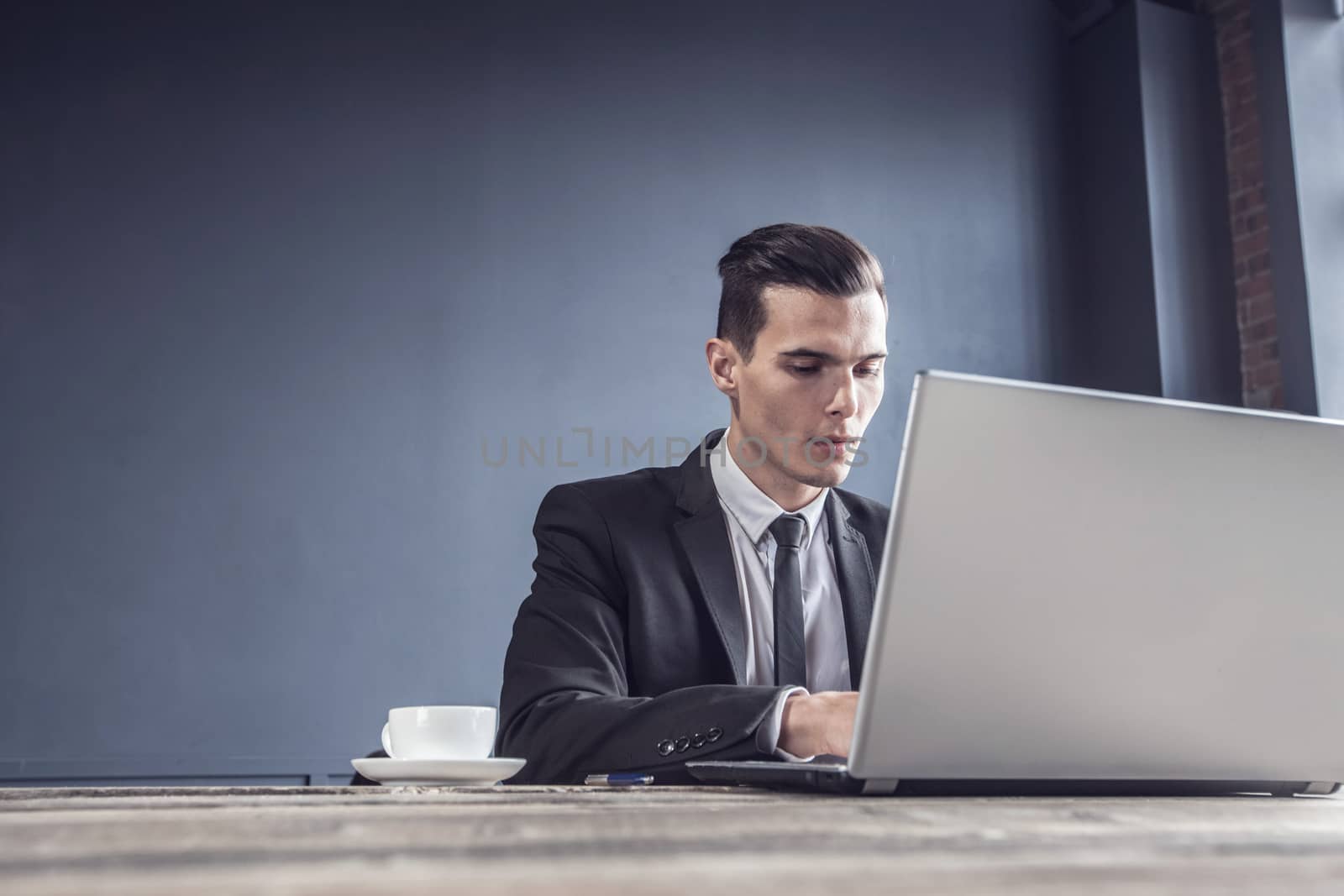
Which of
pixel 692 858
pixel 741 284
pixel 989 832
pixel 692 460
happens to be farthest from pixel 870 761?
pixel 741 284

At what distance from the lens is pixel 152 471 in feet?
8.67

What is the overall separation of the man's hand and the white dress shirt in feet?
1.96

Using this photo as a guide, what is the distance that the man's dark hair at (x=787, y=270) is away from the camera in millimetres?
1836

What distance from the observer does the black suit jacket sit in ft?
4.24

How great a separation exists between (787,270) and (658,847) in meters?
1.53

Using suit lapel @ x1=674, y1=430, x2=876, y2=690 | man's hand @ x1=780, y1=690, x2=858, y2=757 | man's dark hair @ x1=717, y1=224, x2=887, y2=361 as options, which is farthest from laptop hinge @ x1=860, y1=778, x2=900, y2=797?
man's dark hair @ x1=717, y1=224, x2=887, y2=361

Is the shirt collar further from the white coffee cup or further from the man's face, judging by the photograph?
the white coffee cup

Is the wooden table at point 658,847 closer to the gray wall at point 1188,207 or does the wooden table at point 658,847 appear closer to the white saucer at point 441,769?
the white saucer at point 441,769

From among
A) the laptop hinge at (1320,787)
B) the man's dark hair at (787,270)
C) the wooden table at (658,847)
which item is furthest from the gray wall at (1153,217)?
the wooden table at (658,847)

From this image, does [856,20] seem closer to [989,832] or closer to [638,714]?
[638,714]

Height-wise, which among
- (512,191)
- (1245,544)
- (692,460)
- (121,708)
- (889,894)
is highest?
(512,191)

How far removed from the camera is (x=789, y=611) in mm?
1620

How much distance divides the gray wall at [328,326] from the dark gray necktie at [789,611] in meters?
1.37

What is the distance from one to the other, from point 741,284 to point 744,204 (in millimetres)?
1519
